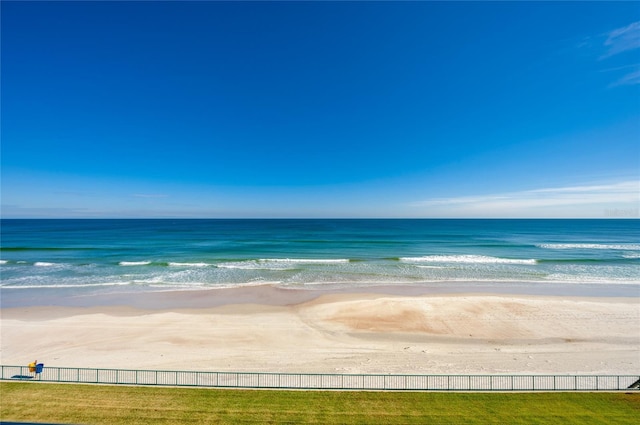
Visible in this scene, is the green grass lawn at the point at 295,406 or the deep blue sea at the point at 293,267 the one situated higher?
the deep blue sea at the point at 293,267

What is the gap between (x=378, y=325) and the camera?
66.7 ft

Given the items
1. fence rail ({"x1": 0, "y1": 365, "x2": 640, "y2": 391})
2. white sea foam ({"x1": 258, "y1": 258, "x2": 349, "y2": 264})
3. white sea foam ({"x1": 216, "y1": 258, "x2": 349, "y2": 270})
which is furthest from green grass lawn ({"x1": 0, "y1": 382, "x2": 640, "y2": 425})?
white sea foam ({"x1": 258, "y1": 258, "x2": 349, "y2": 264})

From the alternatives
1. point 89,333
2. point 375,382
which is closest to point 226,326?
point 89,333

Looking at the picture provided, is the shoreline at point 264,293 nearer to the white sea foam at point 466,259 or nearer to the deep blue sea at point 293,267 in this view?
the deep blue sea at point 293,267

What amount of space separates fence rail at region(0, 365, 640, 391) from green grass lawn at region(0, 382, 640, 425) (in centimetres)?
90

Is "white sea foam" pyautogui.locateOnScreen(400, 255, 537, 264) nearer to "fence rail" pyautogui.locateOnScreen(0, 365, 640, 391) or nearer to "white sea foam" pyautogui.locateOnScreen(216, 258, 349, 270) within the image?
"white sea foam" pyautogui.locateOnScreen(216, 258, 349, 270)

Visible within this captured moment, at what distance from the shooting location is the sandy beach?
15.3 metres

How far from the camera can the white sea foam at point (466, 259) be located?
42.5m

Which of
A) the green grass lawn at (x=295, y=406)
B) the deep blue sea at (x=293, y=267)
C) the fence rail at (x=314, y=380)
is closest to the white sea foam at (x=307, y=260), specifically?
the deep blue sea at (x=293, y=267)

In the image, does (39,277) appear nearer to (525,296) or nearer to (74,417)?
(74,417)

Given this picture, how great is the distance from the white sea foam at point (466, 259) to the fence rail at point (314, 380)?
2980 cm

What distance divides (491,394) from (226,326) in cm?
1573

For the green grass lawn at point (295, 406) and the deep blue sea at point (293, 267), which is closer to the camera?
the green grass lawn at point (295, 406)

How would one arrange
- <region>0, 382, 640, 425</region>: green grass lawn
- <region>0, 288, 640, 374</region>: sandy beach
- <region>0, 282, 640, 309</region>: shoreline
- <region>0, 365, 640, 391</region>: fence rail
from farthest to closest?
<region>0, 282, 640, 309</region>: shoreline → <region>0, 288, 640, 374</region>: sandy beach → <region>0, 365, 640, 391</region>: fence rail → <region>0, 382, 640, 425</region>: green grass lawn
